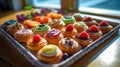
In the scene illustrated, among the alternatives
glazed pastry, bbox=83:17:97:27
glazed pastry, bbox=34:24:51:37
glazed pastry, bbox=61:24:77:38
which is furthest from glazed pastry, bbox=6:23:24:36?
glazed pastry, bbox=83:17:97:27

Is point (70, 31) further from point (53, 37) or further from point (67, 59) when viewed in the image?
point (67, 59)

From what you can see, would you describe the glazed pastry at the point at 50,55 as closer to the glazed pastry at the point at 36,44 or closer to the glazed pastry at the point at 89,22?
the glazed pastry at the point at 36,44

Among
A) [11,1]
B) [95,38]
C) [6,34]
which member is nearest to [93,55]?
[95,38]

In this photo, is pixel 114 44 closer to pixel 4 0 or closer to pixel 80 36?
pixel 80 36

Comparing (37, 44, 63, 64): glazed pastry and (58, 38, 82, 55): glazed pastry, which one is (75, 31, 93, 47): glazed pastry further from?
(37, 44, 63, 64): glazed pastry

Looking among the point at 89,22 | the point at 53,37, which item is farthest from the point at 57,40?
the point at 89,22

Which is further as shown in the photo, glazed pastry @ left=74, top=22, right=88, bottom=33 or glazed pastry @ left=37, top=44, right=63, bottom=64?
glazed pastry @ left=74, top=22, right=88, bottom=33

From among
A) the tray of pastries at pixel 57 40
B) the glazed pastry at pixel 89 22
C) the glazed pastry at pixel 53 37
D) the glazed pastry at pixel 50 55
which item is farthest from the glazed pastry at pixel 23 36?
the glazed pastry at pixel 89 22
